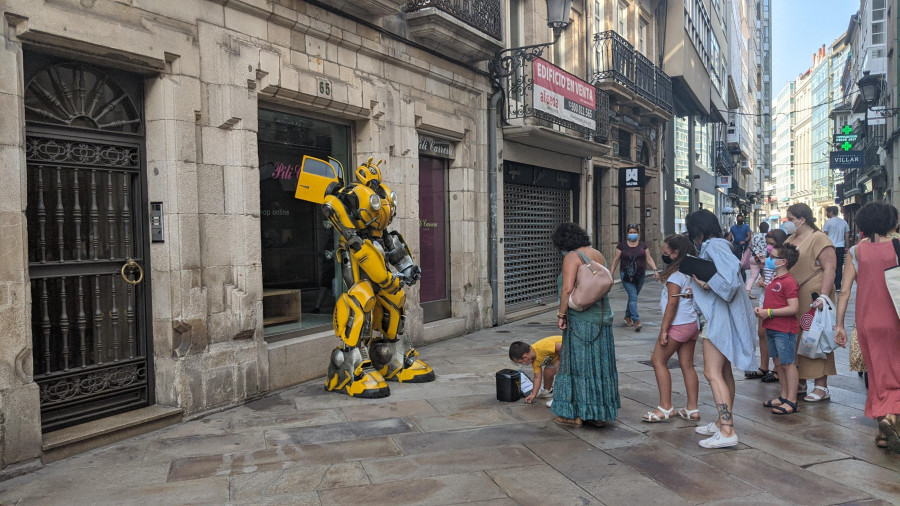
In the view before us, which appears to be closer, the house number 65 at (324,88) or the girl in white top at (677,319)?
the girl in white top at (677,319)

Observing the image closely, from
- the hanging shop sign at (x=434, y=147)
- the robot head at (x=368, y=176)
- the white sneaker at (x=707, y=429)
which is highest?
the hanging shop sign at (x=434, y=147)

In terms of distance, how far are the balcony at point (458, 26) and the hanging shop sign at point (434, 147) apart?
1247mm

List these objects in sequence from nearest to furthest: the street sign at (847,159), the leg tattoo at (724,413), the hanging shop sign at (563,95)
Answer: the leg tattoo at (724,413), the hanging shop sign at (563,95), the street sign at (847,159)

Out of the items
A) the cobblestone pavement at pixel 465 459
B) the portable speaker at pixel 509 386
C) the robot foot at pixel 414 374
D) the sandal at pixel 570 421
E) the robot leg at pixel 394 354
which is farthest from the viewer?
the robot foot at pixel 414 374

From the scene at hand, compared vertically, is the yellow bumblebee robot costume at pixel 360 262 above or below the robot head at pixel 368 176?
below

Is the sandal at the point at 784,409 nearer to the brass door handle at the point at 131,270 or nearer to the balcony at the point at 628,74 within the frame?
the brass door handle at the point at 131,270

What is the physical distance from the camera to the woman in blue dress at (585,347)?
17.1 feet

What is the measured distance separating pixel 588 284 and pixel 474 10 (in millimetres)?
6527

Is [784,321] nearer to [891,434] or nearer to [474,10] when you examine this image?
[891,434]

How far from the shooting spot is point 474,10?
33.8 ft

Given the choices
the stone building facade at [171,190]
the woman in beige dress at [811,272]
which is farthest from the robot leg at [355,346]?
the woman in beige dress at [811,272]

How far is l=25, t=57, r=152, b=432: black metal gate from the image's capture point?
195 inches

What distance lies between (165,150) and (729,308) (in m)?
4.61

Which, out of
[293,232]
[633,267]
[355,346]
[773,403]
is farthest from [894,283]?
[633,267]
